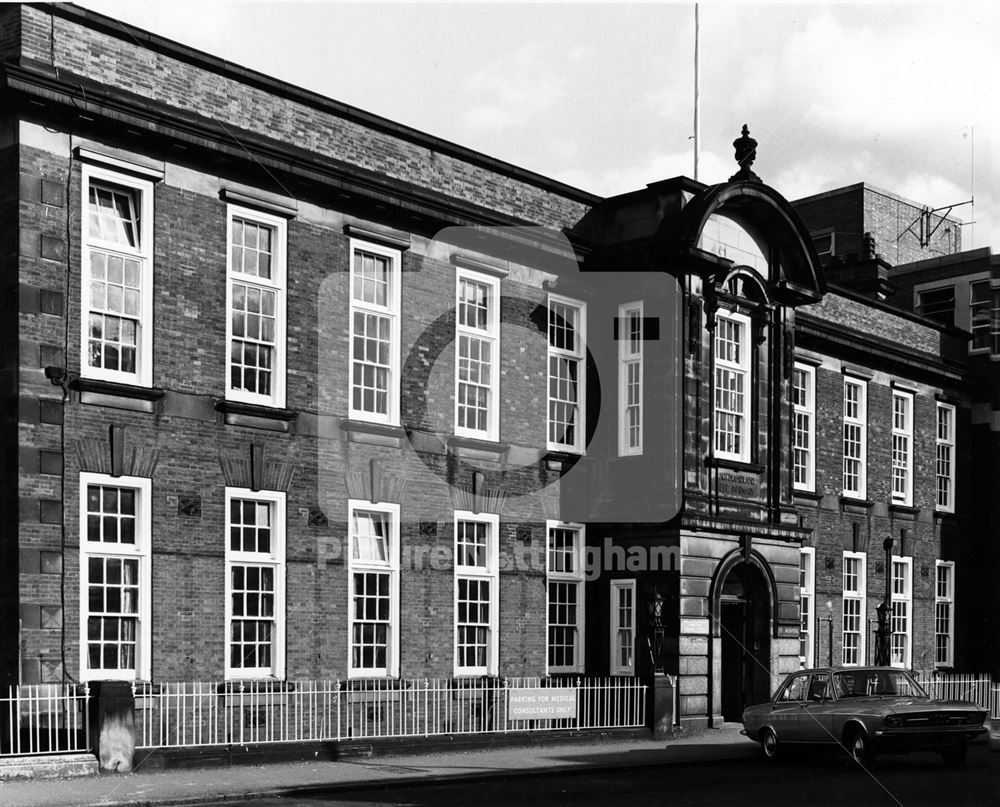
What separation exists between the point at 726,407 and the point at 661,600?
4939mm

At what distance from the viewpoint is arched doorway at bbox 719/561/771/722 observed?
2802 cm

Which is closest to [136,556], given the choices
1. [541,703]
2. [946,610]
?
[541,703]

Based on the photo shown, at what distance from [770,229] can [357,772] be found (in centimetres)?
1572

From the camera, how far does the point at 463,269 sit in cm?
2512

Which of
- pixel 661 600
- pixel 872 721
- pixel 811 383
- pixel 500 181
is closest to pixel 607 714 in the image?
pixel 661 600

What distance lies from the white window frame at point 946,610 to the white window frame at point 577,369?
46.8ft

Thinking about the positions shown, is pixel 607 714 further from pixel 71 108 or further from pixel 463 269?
pixel 71 108

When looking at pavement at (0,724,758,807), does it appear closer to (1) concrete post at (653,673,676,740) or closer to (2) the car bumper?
(1) concrete post at (653,673,676,740)

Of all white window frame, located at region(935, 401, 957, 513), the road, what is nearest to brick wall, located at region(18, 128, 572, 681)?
the road

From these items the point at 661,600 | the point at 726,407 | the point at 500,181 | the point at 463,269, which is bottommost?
the point at 661,600

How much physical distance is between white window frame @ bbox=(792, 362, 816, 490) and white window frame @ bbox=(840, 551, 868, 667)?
2.59 meters

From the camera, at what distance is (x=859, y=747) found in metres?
19.9

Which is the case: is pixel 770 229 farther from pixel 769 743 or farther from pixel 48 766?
pixel 48 766

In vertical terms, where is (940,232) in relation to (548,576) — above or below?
above
